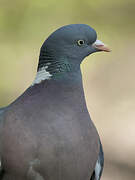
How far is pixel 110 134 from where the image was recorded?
735 centimetres

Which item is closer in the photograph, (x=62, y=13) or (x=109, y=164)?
(x=109, y=164)

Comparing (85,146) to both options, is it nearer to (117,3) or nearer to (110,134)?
(110,134)

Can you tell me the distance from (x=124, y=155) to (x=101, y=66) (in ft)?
5.41

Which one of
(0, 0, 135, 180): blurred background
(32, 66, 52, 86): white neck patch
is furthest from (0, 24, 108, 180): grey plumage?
(0, 0, 135, 180): blurred background

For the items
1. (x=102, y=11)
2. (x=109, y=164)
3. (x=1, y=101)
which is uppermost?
(x=102, y=11)

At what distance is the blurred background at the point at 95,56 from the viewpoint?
7582 millimetres

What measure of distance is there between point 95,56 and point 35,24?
110cm

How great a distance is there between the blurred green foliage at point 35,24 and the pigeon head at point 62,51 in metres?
4.61

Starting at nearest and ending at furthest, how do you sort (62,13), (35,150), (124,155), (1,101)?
1. (35,150)
2. (124,155)
3. (1,101)
4. (62,13)

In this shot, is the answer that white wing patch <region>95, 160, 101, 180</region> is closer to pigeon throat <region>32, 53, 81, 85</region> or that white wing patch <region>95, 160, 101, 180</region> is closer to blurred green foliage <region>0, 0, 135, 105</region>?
pigeon throat <region>32, 53, 81, 85</region>

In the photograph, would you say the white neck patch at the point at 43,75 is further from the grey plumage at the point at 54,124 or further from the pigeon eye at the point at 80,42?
the pigeon eye at the point at 80,42

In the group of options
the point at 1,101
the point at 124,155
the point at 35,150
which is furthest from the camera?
the point at 1,101

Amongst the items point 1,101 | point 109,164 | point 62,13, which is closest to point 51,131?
point 109,164

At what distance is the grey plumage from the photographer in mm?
3266
